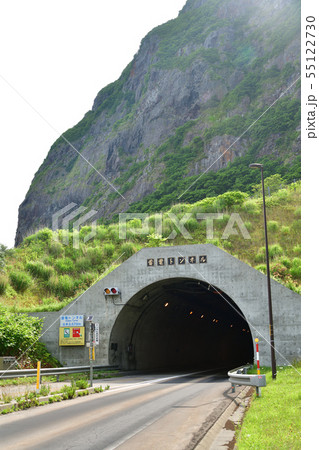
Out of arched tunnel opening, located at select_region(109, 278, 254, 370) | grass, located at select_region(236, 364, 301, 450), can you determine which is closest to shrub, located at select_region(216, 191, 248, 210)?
arched tunnel opening, located at select_region(109, 278, 254, 370)

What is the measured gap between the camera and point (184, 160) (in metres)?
108

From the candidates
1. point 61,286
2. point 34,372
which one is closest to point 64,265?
point 61,286

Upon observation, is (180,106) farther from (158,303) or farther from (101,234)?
(158,303)

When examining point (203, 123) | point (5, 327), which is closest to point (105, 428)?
point (5, 327)

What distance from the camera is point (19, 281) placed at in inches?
1459

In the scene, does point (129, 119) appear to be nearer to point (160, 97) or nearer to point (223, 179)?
point (160, 97)

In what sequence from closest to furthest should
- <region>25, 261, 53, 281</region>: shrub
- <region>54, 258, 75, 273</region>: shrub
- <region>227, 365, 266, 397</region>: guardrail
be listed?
<region>227, 365, 266, 397</region>: guardrail, <region>25, 261, 53, 281</region>: shrub, <region>54, 258, 75, 273</region>: shrub

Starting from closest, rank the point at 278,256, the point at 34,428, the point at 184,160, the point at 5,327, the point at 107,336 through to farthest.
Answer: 1. the point at 34,428
2. the point at 5,327
3. the point at 107,336
4. the point at 278,256
5. the point at 184,160

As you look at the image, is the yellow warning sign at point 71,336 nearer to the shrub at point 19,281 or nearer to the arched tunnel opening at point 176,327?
the arched tunnel opening at point 176,327

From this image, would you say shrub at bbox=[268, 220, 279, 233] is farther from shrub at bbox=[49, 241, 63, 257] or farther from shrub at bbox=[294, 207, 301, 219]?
shrub at bbox=[49, 241, 63, 257]

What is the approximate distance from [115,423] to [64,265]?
32047 millimetres

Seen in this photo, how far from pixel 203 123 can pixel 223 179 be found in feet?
99.5

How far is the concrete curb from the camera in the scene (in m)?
8.30

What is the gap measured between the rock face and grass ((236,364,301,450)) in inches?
3183
